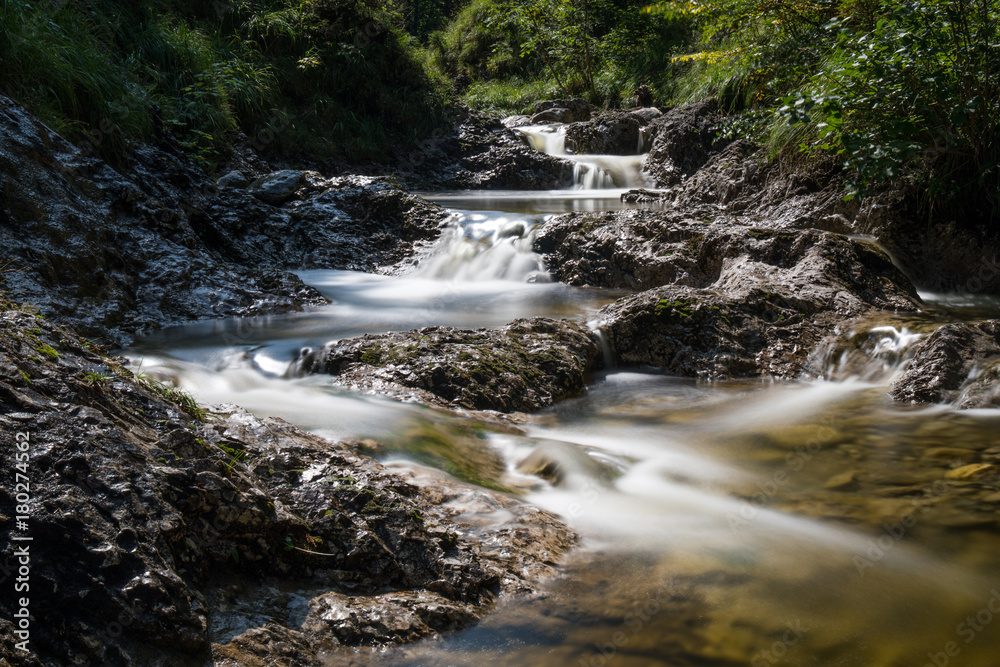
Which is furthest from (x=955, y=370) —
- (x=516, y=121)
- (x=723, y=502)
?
(x=516, y=121)

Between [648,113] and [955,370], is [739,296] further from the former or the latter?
[648,113]

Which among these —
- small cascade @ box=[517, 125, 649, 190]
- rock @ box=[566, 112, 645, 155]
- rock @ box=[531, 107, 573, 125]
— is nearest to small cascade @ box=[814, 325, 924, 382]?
small cascade @ box=[517, 125, 649, 190]

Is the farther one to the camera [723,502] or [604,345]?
[604,345]

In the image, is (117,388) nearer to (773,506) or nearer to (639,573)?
(639,573)

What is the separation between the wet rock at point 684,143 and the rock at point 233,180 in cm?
693

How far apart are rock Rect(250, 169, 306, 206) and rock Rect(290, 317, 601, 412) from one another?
404cm

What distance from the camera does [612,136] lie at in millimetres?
13523

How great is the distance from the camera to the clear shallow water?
1.86 meters

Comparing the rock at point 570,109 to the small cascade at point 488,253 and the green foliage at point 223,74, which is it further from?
the small cascade at point 488,253

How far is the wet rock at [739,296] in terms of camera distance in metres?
4.66

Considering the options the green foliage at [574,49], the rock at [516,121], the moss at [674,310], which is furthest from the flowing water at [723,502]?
the green foliage at [574,49]

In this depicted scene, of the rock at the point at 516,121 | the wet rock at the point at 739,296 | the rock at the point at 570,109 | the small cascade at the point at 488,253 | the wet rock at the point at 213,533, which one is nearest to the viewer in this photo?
the wet rock at the point at 213,533

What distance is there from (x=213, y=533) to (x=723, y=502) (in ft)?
6.56

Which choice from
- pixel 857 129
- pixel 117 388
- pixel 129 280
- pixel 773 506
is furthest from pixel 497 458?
pixel 857 129
